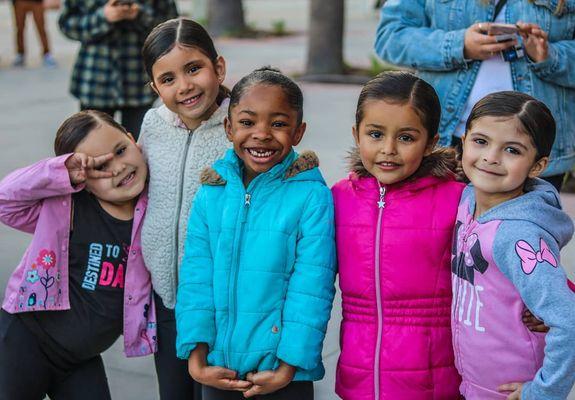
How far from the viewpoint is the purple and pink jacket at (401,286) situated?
2.67 metres

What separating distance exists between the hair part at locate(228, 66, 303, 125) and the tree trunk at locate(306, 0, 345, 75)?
8.87 meters

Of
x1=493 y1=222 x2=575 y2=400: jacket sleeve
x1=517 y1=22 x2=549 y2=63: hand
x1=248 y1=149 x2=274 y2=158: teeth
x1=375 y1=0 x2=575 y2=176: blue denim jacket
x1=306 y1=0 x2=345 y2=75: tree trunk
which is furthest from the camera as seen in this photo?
x1=306 y1=0 x2=345 y2=75: tree trunk

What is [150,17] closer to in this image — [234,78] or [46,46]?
[234,78]

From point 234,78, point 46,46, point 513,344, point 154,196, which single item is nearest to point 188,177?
point 154,196

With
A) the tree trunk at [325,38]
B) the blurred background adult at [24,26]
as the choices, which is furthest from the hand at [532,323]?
the blurred background adult at [24,26]

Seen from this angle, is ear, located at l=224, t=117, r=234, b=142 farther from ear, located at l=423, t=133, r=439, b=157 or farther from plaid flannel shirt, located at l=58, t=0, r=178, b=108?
plaid flannel shirt, located at l=58, t=0, r=178, b=108

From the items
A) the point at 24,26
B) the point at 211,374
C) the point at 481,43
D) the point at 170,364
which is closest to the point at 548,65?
the point at 481,43

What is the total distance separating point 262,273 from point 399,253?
0.40m

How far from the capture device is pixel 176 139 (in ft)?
10.2

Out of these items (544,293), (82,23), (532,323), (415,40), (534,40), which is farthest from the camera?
(82,23)

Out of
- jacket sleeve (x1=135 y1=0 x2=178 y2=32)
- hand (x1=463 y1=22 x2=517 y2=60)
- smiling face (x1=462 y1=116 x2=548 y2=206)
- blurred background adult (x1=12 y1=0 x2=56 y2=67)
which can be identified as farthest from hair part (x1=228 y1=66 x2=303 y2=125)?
blurred background adult (x1=12 y1=0 x2=56 y2=67)

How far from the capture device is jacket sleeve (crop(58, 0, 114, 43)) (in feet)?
A: 17.1

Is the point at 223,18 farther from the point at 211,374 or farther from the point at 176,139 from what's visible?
the point at 211,374

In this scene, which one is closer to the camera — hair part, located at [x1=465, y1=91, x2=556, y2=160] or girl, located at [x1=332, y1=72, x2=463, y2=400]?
hair part, located at [x1=465, y1=91, x2=556, y2=160]
